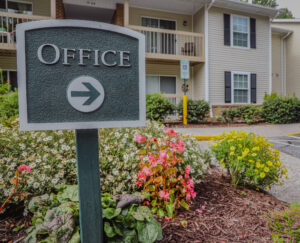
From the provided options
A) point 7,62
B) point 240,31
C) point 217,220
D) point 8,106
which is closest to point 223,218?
point 217,220

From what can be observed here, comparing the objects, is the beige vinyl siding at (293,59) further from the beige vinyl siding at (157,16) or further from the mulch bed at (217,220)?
the mulch bed at (217,220)

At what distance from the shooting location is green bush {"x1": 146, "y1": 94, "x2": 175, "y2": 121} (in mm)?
9781

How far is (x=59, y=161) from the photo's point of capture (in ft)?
7.86

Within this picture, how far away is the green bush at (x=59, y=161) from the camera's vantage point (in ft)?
7.04

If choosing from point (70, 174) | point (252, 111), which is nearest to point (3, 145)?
point (70, 174)

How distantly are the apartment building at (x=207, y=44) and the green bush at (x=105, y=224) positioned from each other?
10.4 m

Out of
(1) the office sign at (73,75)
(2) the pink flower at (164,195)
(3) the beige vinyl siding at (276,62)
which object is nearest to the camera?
(1) the office sign at (73,75)

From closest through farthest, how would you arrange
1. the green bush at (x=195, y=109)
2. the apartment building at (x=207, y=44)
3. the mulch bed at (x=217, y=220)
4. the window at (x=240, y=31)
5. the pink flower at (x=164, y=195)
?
1. the mulch bed at (x=217, y=220)
2. the pink flower at (x=164, y=195)
3. the green bush at (x=195, y=109)
4. the apartment building at (x=207, y=44)
5. the window at (x=240, y=31)

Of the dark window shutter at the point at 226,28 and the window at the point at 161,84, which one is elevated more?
the dark window shutter at the point at 226,28

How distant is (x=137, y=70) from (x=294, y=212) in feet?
5.91

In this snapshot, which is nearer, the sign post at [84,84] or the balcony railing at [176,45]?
the sign post at [84,84]

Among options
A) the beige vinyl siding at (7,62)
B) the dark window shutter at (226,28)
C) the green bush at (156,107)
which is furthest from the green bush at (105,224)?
the dark window shutter at (226,28)

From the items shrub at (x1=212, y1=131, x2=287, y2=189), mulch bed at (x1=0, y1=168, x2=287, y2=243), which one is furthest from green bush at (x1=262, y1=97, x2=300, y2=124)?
mulch bed at (x1=0, y1=168, x2=287, y2=243)

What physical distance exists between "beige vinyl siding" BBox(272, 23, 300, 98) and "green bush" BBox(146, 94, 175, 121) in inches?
445
